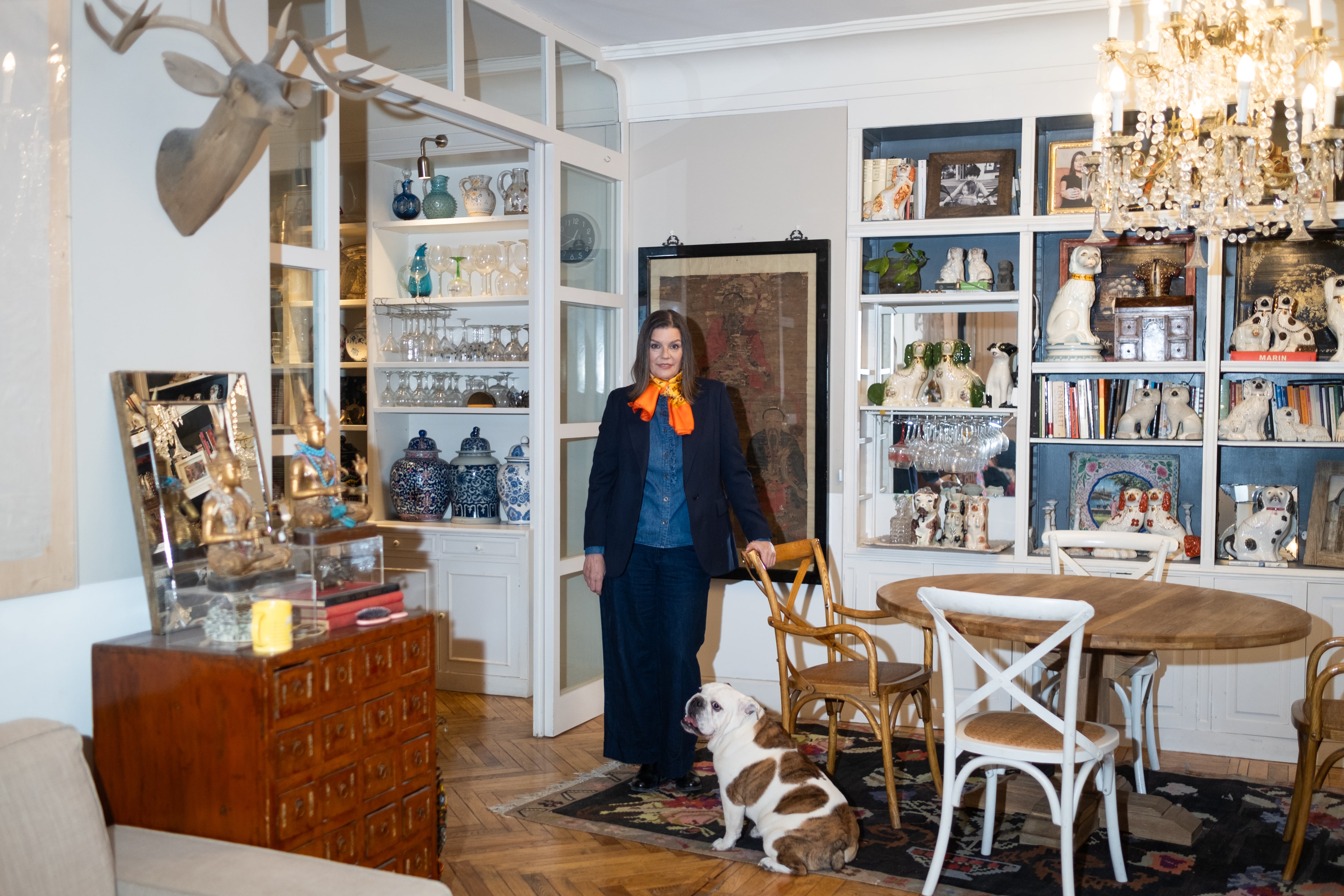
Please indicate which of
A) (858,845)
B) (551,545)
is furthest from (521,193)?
(858,845)

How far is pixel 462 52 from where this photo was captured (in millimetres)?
3779

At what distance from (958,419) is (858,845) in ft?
6.74

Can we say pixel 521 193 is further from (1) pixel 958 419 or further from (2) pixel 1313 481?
(2) pixel 1313 481

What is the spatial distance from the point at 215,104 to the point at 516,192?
264 centimetres

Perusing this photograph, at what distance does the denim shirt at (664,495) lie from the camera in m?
3.73

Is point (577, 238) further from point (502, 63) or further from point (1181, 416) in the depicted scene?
point (1181, 416)

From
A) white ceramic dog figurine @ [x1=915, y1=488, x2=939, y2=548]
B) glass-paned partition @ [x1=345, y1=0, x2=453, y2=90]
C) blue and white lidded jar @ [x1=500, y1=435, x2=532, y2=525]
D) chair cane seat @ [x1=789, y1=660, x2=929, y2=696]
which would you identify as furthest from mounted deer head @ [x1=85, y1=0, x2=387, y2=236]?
white ceramic dog figurine @ [x1=915, y1=488, x2=939, y2=548]

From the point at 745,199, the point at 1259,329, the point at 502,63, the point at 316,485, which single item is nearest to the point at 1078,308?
the point at 1259,329

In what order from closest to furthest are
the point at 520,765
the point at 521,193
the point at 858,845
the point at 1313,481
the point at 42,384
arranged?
the point at 42,384 < the point at 858,845 < the point at 520,765 < the point at 1313,481 < the point at 521,193

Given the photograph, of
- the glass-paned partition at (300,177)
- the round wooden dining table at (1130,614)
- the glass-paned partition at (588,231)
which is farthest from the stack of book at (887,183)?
the glass-paned partition at (300,177)

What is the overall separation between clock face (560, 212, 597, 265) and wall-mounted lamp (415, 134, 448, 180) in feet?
2.44

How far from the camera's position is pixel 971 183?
180 inches

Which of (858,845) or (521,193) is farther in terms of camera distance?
(521,193)

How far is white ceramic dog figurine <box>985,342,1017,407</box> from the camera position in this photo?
15.0 feet
